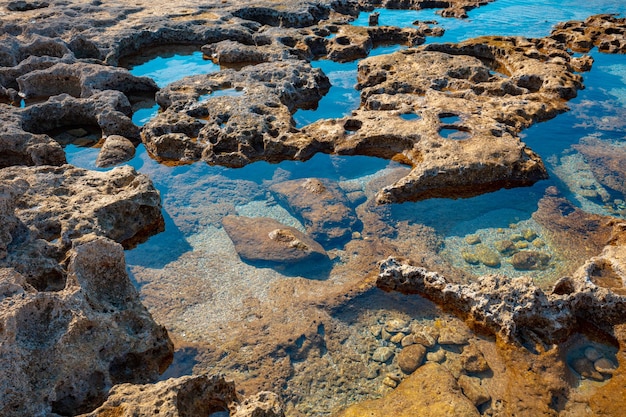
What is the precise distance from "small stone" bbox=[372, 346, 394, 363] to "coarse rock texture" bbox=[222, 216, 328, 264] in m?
1.66

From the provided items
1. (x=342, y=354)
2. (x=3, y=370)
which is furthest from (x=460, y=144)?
(x=3, y=370)

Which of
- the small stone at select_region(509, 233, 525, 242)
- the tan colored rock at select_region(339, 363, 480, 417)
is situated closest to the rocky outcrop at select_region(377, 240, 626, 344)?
the tan colored rock at select_region(339, 363, 480, 417)

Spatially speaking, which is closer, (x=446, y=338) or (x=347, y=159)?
(x=446, y=338)

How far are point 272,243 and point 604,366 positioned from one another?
401cm

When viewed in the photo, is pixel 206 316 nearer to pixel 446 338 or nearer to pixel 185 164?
pixel 446 338

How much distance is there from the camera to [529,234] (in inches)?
272

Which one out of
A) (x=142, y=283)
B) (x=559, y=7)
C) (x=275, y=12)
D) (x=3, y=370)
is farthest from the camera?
(x=559, y=7)

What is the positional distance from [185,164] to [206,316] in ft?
12.4

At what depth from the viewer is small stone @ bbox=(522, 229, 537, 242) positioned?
686cm

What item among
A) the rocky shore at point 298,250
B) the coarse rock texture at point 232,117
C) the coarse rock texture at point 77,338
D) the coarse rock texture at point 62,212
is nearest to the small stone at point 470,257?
the rocky shore at point 298,250

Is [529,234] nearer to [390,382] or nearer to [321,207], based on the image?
[321,207]

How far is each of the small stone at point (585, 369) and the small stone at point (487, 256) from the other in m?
1.64

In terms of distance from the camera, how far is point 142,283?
20.6 feet

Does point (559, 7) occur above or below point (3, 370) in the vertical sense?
below
